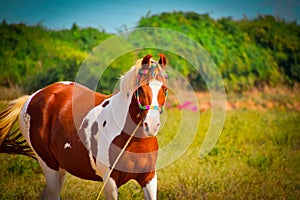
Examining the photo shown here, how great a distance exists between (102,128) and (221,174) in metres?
3.06

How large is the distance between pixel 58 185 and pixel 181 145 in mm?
1422

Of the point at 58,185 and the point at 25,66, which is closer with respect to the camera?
the point at 58,185

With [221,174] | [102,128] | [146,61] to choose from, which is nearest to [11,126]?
[102,128]

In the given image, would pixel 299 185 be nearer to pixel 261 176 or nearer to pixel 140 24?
pixel 261 176

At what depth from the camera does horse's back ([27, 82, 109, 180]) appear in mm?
4293

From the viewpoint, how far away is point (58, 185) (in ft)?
15.7

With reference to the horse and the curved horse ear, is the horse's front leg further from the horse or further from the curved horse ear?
the curved horse ear

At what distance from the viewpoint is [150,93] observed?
11.8 feet

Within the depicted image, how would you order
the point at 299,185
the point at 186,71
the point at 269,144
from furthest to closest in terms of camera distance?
the point at 186,71 < the point at 269,144 < the point at 299,185

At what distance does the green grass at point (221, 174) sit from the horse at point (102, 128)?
103 cm

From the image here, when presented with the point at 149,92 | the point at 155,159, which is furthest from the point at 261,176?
the point at 149,92

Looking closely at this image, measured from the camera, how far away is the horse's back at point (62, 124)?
4293 mm

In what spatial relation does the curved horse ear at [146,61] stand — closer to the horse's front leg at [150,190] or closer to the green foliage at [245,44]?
the horse's front leg at [150,190]

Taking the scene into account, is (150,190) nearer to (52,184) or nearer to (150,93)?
(150,93)
